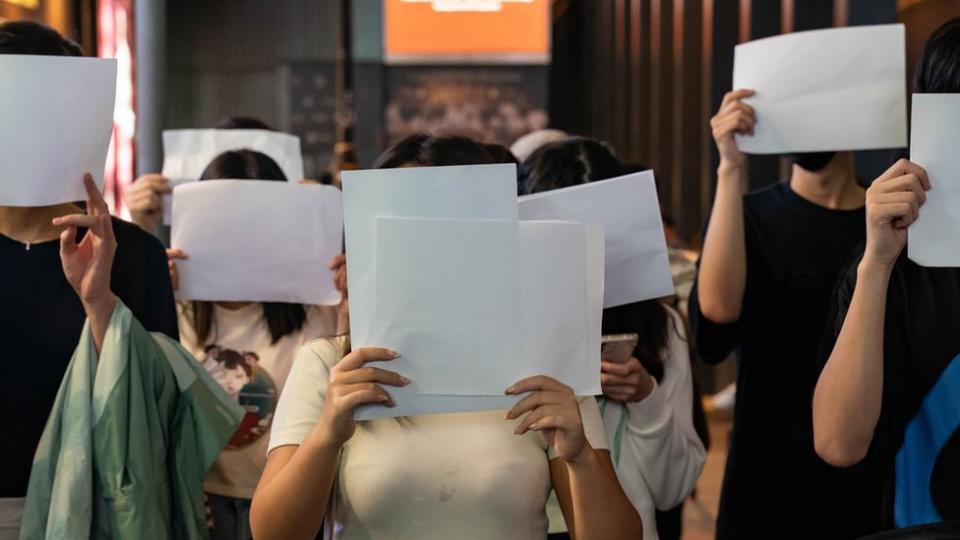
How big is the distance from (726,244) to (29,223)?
4.37 feet

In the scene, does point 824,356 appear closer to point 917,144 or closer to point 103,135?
point 917,144

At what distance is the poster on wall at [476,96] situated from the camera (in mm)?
11961

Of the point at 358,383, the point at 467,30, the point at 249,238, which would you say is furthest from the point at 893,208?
the point at 467,30

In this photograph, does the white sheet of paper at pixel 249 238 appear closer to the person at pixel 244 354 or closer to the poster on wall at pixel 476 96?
the person at pixel 244 354

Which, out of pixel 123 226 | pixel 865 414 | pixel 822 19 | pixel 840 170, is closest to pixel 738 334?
pixel 840 170

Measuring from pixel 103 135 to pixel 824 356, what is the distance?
1.22 m

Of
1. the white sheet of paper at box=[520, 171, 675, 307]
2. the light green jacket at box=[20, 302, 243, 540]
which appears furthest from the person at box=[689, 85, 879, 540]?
the light green jacket at box=[20, 302, 243, 540]

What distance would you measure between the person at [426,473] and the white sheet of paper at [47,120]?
54cm

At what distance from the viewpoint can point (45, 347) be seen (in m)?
1.96

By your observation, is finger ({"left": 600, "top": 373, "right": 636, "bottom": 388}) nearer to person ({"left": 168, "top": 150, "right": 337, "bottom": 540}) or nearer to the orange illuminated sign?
person ({"left": 168, "top": 150, "right": 337, "bottom": 540})

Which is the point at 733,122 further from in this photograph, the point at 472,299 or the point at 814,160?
the point at 472,299

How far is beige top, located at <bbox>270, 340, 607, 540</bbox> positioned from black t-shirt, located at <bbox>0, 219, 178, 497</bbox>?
548mm

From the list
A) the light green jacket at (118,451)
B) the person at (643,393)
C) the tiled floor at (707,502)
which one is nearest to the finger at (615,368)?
the person at (643,393)

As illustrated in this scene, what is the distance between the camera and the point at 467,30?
11273mm
